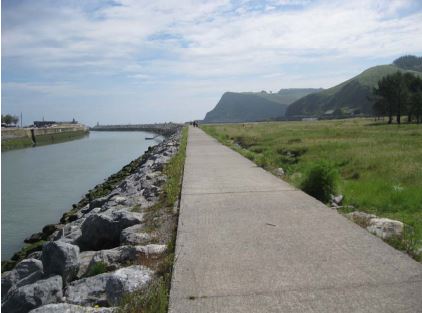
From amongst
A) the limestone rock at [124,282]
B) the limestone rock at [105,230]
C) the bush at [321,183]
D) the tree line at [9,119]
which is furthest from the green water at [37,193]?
the tree line at [9,119]

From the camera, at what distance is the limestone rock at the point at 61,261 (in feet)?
18.4

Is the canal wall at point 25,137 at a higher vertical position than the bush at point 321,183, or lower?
lower

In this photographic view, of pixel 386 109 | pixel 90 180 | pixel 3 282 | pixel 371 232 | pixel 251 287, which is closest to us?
pixel 251 287

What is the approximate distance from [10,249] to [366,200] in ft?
30.4

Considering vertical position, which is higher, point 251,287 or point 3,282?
point 251,287

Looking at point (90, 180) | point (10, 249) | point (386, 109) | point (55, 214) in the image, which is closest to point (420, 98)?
point (386, 109)

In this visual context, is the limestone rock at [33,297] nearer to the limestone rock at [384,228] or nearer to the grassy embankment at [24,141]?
the limestone rock at [384,228]

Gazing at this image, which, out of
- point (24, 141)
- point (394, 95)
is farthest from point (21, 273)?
point (24, 141)

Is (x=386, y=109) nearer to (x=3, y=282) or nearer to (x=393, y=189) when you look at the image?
(x=393, y=189)

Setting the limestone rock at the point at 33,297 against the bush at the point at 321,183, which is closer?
the limestone rock at the point at 33,297

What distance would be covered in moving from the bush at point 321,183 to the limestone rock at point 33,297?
5660mm

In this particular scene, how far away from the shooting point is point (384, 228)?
635 cm

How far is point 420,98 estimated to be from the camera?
58.2 meters

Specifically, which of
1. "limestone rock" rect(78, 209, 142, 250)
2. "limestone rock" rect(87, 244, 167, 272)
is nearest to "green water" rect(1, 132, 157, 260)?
"limestone rock" rect(78, 209, 142, 250)
